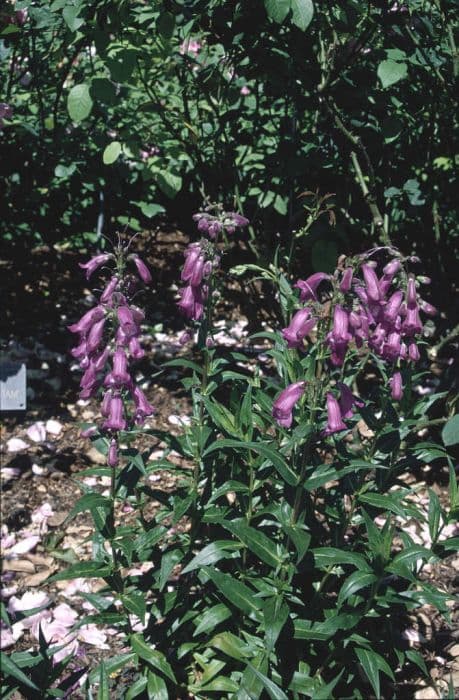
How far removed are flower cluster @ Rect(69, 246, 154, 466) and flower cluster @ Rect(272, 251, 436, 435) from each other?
0.41 meters

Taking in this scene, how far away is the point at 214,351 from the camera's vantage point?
253 cm

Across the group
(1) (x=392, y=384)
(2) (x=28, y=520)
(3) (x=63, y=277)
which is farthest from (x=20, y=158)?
(1) (x=392, y=384)

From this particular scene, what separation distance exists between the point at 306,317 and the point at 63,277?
152 inches

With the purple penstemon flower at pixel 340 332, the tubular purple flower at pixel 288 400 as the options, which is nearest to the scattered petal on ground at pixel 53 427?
the tubular purple flower at pixel 288 400

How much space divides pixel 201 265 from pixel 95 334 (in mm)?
407

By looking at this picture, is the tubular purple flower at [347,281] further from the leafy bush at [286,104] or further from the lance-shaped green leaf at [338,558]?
the leafy bush at [286,104]

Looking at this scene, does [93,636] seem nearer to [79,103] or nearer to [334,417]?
[334,417]

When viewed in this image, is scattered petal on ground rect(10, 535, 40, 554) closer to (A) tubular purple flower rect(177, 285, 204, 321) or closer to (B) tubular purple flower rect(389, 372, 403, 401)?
(A) tubular purple flower rect(177, 285, 204, 321)

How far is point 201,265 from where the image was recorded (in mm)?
2168

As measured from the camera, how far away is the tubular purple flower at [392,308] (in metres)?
2.00

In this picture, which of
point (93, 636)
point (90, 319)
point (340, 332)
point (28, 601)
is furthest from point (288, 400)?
point (28, 601)

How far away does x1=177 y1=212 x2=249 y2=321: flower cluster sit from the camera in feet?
7.10

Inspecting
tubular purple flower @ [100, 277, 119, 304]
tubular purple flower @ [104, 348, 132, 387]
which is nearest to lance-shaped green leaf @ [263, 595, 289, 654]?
tubular purple flower @ [104, 348, 132, 387]

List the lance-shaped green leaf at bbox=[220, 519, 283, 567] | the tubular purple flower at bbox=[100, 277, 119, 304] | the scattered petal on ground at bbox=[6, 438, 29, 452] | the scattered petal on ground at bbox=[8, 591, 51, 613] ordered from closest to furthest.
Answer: the tubular purple flower at bbox=[100, 277, 119, 304], the lance-shaped green leaf at bbox=[220, 519, 283, 567], the scattered petal on ground at bbox=[8, 591, 51, 613], the scattered petal on ground at bbox=[6, 438, 29, 452]
